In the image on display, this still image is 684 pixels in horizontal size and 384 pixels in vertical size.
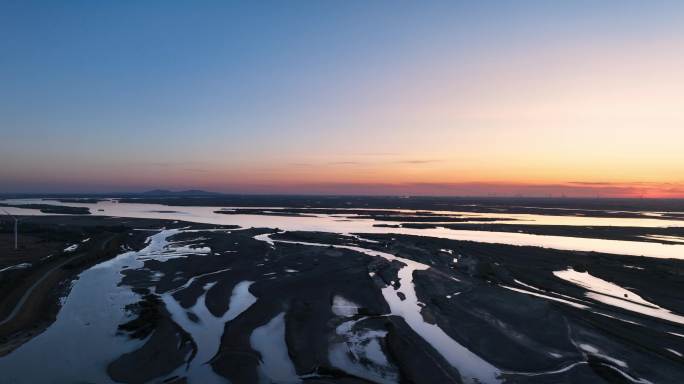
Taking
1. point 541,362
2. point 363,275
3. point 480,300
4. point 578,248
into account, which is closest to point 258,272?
point 363,275

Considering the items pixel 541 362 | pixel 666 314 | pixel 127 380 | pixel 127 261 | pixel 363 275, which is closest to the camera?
pixel 127 380

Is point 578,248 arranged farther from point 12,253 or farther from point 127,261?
point 12,253

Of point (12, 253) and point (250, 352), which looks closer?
point (250, 352)

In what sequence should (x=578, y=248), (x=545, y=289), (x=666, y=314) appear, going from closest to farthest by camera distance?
1. (x=666, y=314)
2. (x=545, y=289)
3. (x=578, y=248)

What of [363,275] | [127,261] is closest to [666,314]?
[363,275]

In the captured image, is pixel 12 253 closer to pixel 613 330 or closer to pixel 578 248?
pixel 613 330

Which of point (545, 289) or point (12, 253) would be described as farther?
point (12, 253)
